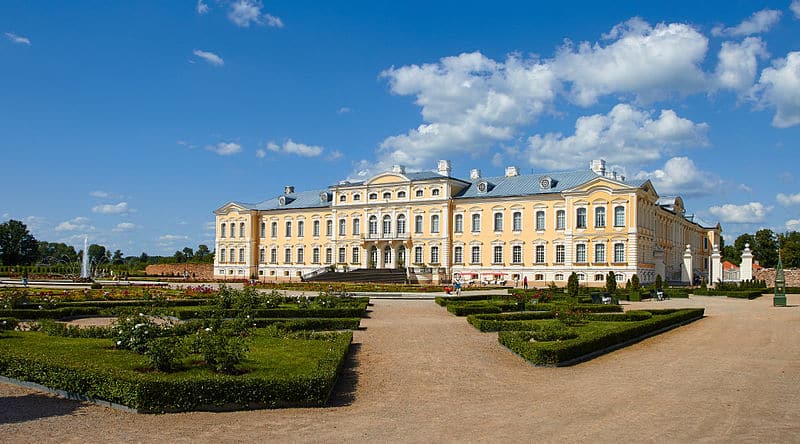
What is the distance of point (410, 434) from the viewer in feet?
25.1

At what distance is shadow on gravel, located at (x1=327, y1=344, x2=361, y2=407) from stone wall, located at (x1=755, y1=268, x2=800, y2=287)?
4233 centimetres

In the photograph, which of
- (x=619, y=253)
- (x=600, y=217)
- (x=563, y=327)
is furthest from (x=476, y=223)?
(x=563, y=327)

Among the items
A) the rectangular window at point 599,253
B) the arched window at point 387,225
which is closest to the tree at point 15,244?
the arched window at point 387,225

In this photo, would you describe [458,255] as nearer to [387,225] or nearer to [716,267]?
[387,225]

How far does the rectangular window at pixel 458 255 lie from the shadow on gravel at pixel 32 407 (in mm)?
41595

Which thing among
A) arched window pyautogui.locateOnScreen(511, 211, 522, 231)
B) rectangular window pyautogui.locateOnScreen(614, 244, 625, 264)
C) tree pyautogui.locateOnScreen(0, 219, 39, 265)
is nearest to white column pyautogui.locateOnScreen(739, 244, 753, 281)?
rectangular window pyautogui.locateOnScreen(614, 244, 625, 264)

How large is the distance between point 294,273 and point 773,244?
2148 inches

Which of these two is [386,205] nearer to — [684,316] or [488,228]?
[488,228]

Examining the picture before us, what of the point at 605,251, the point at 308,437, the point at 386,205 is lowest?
the point at 308,437

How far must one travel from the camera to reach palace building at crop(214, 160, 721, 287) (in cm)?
4391

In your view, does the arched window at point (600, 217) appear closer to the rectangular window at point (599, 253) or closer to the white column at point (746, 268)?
the rectangular window at point (599, 253)

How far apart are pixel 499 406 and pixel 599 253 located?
121 ft

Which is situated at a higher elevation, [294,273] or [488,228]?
[488,228]

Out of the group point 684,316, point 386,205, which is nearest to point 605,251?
point 386,205
